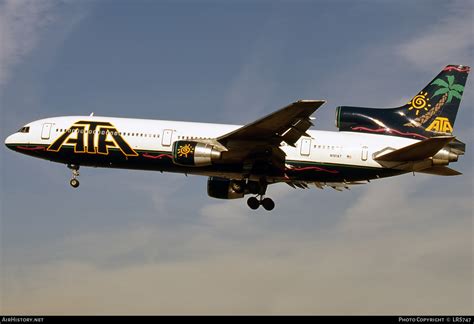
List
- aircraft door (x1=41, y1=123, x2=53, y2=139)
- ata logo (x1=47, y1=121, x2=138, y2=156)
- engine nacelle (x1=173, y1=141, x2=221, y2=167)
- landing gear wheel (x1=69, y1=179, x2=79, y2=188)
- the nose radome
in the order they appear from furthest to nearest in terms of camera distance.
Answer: the nose radome < landing gear wheel (x1=69, y1=179, x2=79, y2=188) < aircraft door (x1=41, y1=123, x2=53, y2=139) < ata logo (x1=47, y1=121, x2=138, y2=156) < engine nacelle (x1=173, y1=141, x2=221, y2=167)

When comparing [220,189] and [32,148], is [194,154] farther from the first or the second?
[32,148]

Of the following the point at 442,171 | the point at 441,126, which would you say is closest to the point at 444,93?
the point at 441,126

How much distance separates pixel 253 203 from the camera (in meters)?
40.9

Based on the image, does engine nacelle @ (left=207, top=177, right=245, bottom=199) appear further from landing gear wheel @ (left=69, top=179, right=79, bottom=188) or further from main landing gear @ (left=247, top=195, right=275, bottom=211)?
landing gear wheel @ (left=69, top=179, right=79, bottom=188)

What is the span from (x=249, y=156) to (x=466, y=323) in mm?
16896

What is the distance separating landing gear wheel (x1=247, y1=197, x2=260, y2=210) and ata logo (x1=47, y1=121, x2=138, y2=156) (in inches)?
300

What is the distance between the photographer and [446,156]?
35.8 meters

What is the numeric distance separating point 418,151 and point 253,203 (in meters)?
10.8

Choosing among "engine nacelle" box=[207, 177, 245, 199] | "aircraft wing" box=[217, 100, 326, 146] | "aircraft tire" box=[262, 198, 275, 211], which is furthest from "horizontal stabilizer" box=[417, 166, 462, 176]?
"engine nacelle" box=[207, 177, 245, 199]

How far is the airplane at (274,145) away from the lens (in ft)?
121

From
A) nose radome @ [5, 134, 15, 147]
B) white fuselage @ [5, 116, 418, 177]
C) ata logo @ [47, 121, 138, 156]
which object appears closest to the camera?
white fuselage @ [5, 116, 418, 177]

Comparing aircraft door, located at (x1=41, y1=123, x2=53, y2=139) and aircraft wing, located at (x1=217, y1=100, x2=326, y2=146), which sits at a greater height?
aircraft door, located at (x1=41, y1=123, x2=53, y2=139)

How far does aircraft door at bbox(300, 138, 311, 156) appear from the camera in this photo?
38375 mm

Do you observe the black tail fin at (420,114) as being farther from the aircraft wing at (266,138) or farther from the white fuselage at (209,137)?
the aircraft wing at (266,138)
